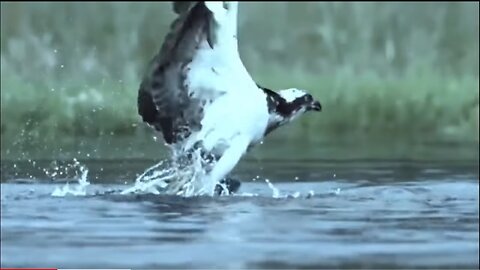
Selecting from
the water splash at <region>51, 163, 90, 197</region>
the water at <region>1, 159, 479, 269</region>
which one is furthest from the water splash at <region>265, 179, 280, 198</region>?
the water splash at <region>51, 163, 90, 197</region>

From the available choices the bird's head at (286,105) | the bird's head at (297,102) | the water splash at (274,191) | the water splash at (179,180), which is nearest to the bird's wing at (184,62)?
the water splash at (179,180)

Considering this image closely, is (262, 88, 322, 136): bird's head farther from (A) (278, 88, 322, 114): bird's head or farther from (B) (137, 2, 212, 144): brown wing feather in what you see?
(B) (137, 2, 212, 144): brown wing feather

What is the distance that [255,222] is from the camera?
1231cm

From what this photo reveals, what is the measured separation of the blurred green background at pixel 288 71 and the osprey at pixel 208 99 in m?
4.14

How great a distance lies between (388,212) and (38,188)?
2.59 meters

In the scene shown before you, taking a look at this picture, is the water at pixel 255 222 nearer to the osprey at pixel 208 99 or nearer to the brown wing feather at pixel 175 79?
the osprey at pixel 208 99

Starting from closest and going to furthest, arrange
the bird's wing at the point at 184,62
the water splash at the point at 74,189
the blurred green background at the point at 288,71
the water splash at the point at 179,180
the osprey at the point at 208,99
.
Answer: the bird's wing at the point at 184,62 < the osprey at the point at 208,99 < the water splash at the point at 179,180 < the water splash at the point at 74,189 < the blurred green background at the point at 288,71

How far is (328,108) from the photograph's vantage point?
68.4 feet

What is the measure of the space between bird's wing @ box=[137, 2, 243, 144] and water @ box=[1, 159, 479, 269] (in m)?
0.54

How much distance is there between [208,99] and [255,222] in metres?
1.32

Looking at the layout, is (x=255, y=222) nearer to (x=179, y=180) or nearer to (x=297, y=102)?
(x=179, y=180)

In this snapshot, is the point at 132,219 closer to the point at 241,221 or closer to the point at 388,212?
the point at 241,221

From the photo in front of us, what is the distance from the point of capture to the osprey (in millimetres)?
12961

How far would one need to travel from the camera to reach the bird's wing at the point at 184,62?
41.9ft
